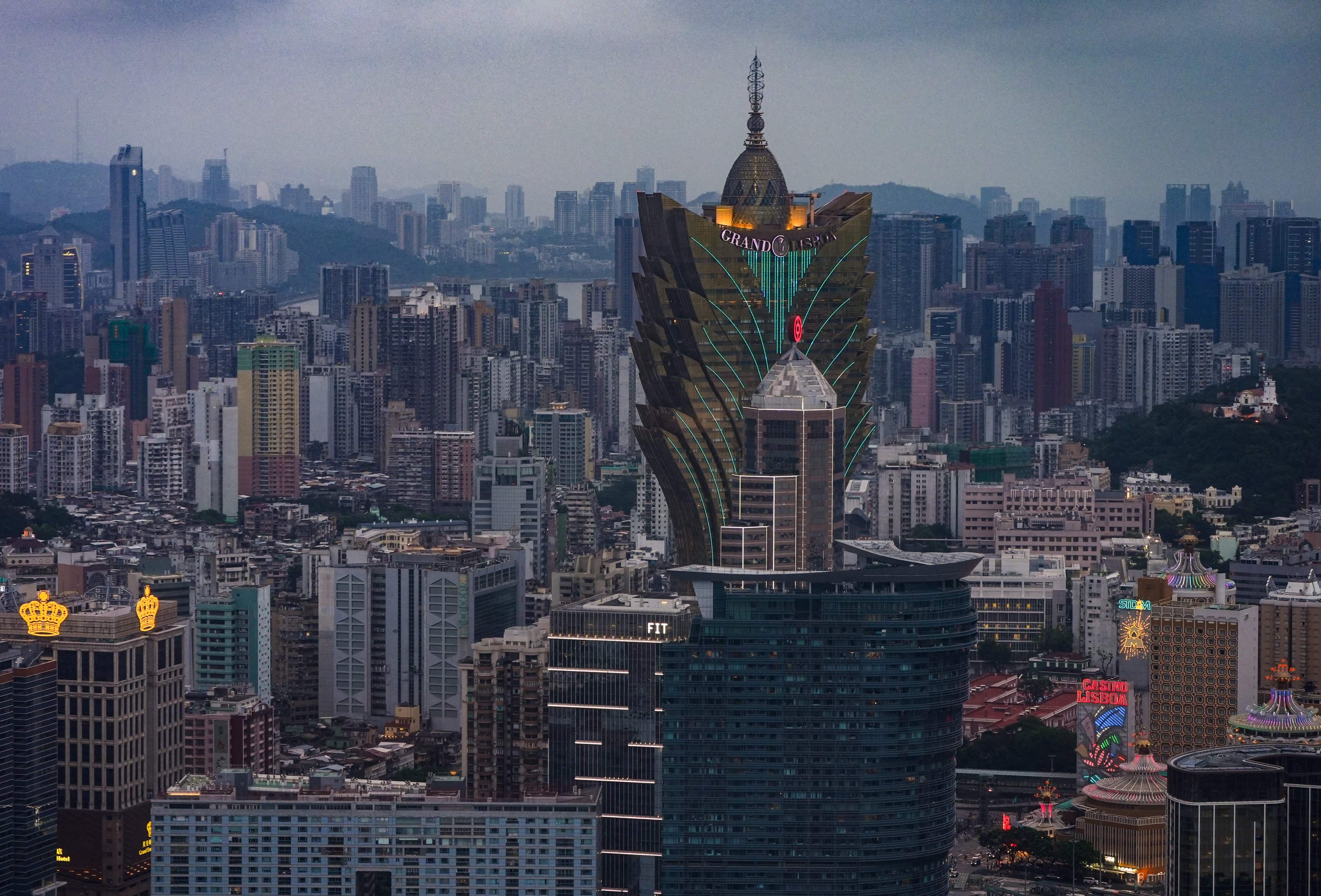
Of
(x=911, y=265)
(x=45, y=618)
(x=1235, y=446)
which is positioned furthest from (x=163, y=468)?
(x=45, y=618)

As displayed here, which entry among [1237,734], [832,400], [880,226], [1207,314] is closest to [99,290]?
[880,226]

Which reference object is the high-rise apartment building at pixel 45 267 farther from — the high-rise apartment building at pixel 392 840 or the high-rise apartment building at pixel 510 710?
the high-rise apartment building at pixel 392 840

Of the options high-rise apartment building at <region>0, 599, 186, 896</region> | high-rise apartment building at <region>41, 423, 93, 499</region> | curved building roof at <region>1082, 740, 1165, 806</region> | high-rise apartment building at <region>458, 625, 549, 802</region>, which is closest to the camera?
high-rise apartment building at <region>0, 599, 186, 896</region>

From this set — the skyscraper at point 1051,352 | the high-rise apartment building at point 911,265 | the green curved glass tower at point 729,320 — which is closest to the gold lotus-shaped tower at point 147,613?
the green curved glass tower at point 729,320

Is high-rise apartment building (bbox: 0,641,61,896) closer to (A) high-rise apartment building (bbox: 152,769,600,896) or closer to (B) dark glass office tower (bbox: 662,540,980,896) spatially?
(A) high-rise apartment building (bbox: 152,769,600,896)

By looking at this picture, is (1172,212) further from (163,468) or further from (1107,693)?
(1107,693)

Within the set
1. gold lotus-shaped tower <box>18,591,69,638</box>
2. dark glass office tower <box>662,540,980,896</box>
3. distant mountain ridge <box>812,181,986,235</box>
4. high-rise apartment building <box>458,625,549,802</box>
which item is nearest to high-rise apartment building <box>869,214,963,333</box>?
distant mountain ridge <box>812,181,986,235</box>

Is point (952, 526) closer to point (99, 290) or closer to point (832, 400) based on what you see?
point (832, 400)
